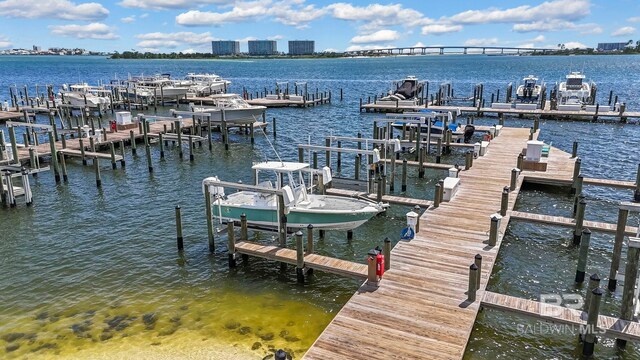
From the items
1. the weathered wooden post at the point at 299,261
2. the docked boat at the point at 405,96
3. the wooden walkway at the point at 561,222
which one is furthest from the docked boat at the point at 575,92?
the weathered wooden post at the point at 299,261

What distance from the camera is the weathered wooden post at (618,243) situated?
14.8m

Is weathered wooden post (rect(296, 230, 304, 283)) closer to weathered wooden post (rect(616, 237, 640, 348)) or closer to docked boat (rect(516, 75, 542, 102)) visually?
weathered wooden post (rect(616, 237, 640, 348))

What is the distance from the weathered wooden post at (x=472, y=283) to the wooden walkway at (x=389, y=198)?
27.7 ft

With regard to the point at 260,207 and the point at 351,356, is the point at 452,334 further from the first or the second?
the point at 260,207

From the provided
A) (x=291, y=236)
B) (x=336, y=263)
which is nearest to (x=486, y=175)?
(x=291, y=236)

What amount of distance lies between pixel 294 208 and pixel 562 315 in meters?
10.4

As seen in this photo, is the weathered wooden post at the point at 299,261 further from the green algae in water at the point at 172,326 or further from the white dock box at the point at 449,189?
the white dock box at the point at 449,189

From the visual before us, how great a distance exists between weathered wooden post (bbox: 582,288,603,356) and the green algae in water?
714cm

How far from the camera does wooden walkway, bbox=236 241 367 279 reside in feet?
50.3

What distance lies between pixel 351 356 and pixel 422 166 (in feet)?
66.7

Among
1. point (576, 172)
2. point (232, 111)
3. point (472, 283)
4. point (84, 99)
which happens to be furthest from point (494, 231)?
point (84, 99)

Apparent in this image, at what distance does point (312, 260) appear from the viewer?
1625cm

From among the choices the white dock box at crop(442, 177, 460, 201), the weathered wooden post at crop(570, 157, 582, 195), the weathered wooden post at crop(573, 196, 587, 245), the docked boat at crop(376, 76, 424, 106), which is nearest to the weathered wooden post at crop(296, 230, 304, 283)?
the white dock box at crop(442, 177, 460, 201)

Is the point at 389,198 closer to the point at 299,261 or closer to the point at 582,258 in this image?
the point at 299,261
